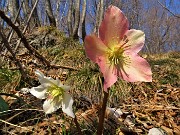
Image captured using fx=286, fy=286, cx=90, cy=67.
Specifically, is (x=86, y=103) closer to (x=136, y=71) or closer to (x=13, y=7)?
(x=136, y=71)

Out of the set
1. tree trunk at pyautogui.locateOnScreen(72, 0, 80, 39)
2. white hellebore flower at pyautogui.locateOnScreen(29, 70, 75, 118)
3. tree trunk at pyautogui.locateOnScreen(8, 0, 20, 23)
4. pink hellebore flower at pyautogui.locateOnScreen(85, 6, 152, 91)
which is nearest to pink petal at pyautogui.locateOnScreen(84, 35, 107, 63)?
pink hellebore flower at pyautogui.locateOnScreen(85, 6, 152, 91)

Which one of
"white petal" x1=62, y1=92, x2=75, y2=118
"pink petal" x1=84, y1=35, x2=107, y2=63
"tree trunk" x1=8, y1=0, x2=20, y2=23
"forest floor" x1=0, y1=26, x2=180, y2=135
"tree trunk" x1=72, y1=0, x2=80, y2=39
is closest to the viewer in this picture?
"pink petal" x1=84, y1=35, x2=107, y2=63

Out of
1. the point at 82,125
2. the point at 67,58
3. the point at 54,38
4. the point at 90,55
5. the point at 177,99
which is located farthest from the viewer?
the point at 54,38

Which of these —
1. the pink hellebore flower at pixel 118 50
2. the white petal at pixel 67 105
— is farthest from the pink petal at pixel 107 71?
the white petal at pixel 67 105

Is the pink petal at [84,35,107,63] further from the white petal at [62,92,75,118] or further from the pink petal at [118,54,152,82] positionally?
the white petal at [62,92,75,118]

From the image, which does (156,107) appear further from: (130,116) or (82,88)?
(82,88)

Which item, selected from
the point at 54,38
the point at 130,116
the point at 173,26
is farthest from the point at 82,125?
the point at 173,26
